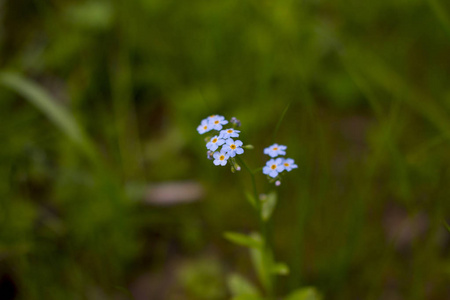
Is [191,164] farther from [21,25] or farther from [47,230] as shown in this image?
[21,25]

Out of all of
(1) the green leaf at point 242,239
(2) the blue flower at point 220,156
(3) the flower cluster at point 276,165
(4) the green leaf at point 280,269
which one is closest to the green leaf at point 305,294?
(4) the green leaf at point 280,269

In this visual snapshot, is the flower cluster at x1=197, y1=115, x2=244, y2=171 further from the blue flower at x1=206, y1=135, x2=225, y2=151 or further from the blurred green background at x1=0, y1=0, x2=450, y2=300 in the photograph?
the blurred green background at x1=0, y1=0, x2=450, y2=300

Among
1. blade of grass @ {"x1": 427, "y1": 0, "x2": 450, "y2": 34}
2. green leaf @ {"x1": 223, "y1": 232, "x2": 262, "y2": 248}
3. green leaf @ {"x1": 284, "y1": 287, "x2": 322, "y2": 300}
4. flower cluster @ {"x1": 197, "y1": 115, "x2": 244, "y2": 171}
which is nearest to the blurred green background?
blade of grass @ {"x1": 427, "y1": 0, "x2": 450, "y2": 34}

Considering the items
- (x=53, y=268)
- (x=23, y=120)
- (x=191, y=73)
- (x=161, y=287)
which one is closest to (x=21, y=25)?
(x=23, y=120)

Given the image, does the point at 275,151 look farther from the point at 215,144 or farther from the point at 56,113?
the point at 56,113

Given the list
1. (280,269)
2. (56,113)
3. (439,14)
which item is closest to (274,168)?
(280,269)

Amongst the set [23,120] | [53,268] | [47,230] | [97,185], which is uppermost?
[23,120]

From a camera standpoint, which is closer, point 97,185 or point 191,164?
point 97,185
